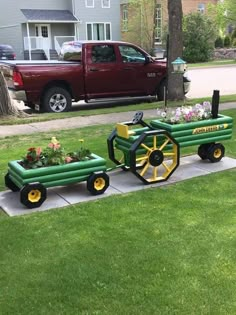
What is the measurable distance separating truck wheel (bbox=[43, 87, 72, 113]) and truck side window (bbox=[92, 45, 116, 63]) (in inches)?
47.3

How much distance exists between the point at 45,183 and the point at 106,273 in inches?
66.8

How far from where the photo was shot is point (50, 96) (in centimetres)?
1191

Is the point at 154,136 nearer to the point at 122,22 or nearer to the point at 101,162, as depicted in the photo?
the point at 101,162

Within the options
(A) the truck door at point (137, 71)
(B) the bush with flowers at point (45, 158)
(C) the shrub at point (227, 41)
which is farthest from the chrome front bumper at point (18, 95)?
(C) the shrub at point (227, 41)

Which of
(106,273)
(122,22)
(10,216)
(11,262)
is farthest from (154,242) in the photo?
(122,22)

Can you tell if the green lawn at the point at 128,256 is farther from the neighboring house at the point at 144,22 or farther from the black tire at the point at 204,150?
the neighboring house at the point at 144,22

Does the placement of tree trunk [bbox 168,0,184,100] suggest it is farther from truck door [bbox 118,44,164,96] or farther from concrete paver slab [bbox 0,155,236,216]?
concrete paver slab [bbox 0,155,236,216]

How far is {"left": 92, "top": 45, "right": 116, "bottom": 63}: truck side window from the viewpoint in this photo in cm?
1245

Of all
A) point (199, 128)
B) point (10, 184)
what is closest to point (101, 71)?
point (199, 128)

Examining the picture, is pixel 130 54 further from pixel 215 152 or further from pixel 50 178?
pixel 50 178

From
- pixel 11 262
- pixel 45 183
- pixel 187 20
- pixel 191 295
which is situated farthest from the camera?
pixel 187 20

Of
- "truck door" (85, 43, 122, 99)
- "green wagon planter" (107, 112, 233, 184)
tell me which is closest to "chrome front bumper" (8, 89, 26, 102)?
"truck door" (85, 43, 122, 99)

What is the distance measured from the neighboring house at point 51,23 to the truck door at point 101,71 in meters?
24.8

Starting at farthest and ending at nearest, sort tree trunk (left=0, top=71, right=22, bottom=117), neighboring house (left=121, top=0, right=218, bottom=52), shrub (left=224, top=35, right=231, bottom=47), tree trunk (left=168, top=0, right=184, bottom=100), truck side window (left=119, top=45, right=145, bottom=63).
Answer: shrub (left=224, top=35, right=231, bottom=47) → neighboring house (left=121, top=0, right=218, bottom=52) → truck side window (left=119, top=45, right=145, bottom=63) → tree trunk (left=168, top=0, right=184, bottom=100) → tree trunk (left=0, top=71, right=22, bottom=117)
